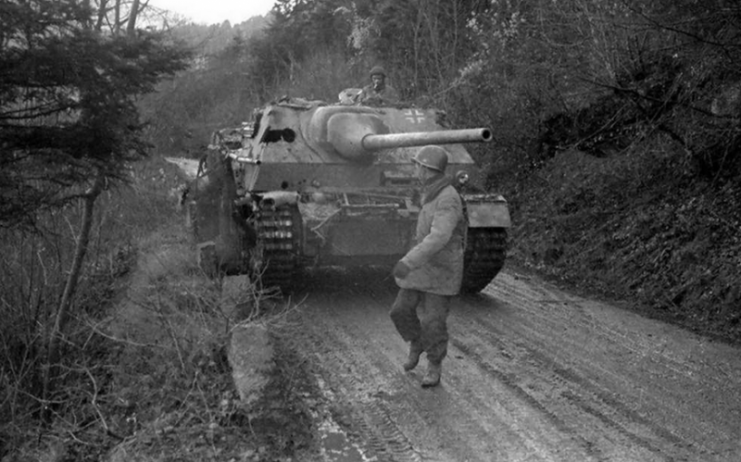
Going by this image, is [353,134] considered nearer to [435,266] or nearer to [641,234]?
[641,234]

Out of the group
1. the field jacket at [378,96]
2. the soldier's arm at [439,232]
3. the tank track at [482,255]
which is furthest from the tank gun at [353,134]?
the soldier's arm at [439,232]

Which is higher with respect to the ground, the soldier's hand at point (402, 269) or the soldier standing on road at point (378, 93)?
the soldier standing on road at point (378, 93)

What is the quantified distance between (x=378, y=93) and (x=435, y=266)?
6.95 meters

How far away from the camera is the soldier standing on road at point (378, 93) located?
12.4m

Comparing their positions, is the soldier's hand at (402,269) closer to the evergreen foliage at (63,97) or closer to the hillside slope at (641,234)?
the evergreen foliage at (63,97)

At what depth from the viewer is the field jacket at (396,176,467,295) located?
22.4ft

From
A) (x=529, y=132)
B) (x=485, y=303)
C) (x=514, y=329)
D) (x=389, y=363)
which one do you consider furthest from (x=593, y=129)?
(x=389, y=363)

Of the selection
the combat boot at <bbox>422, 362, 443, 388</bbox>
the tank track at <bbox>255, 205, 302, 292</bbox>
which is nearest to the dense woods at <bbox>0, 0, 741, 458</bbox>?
the tank track at <bbox>255, 205, 302, 292</bbox>

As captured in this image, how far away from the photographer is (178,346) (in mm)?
7219

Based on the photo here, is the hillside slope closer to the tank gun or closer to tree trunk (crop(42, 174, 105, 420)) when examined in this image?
the tank gun

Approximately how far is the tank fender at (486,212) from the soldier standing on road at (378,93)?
2.39 m

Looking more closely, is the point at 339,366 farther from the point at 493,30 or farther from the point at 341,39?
the point at 341,39

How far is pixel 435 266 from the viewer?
6.96 m

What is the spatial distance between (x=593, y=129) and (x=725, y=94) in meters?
5.12
